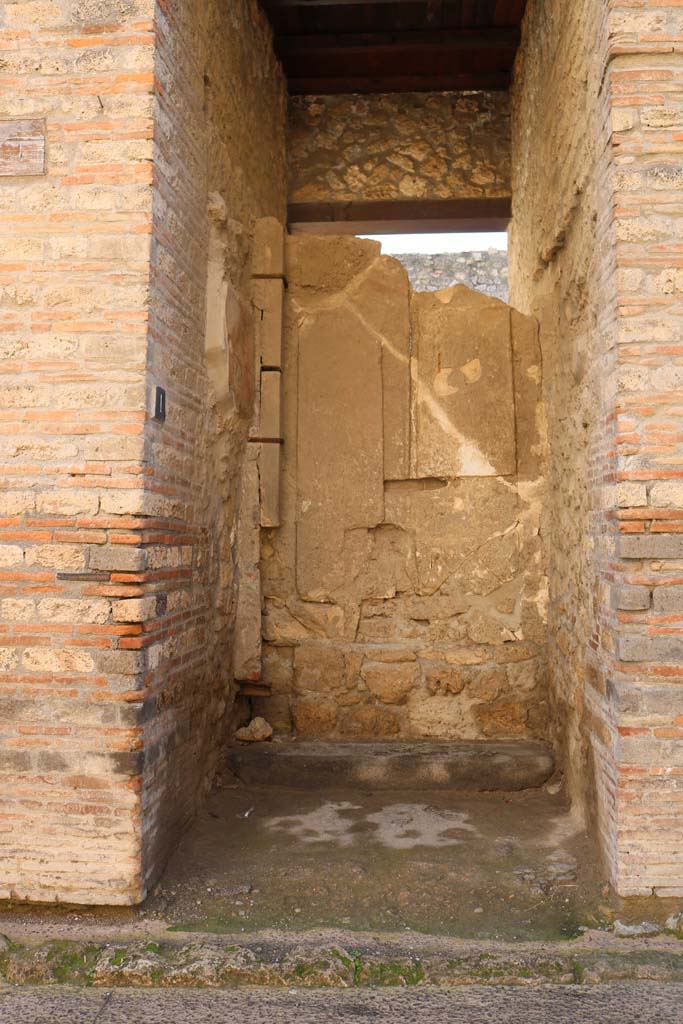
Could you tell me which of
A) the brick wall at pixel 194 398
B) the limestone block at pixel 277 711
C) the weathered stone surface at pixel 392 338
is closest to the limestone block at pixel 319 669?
the limestone block at pixel 277 711

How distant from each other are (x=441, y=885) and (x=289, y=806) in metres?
1.12

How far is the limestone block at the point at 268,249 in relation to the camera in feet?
16.2

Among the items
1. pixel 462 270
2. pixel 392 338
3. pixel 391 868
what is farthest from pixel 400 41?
pixel 391 868

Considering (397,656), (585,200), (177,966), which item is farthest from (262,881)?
(585,200)

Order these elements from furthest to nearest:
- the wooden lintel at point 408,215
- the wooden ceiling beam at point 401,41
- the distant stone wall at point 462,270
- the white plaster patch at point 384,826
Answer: the distant stone wall at point 462,270
the wooden lintel at point 408,215
the wooden ceiling beam at point 401,41
the white plaster patch at point 384,826

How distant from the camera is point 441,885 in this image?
3.28 metres

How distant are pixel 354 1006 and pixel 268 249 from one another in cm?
402

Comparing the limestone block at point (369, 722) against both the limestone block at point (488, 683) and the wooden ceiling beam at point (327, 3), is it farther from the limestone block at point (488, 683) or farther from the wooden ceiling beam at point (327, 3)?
the wooden ceiling beam at point (327, 3)

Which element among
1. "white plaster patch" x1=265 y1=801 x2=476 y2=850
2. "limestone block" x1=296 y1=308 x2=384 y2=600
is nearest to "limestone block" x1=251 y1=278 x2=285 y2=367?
"limestone block" x1=296 y1=308 x2=384 y2=600

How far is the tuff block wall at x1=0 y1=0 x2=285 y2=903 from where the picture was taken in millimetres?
3018

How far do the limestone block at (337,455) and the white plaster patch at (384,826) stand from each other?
4.30ft

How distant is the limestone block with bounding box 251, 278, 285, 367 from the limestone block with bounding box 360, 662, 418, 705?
6.39 ft

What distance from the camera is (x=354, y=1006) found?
2.51 meters

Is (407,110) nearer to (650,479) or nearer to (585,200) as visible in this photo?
(585,200)
